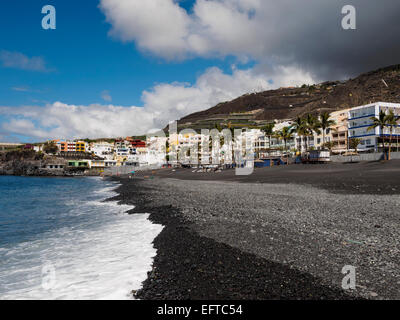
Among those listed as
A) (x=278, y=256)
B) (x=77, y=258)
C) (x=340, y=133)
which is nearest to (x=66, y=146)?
(x=340, y=133)

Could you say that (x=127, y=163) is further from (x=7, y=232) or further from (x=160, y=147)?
(x=7, y=232)

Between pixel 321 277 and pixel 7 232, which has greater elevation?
pixel 321 277

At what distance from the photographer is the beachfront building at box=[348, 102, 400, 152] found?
2584 inches

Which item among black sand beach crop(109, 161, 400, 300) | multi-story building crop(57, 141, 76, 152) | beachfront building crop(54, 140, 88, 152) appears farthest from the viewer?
beachfront building crop(54, 140, 88, 152)

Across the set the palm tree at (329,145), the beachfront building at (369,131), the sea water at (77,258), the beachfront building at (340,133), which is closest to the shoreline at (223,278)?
the sea water at (77,258)

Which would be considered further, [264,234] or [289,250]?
[264,234]

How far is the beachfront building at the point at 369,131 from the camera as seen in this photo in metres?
65.6

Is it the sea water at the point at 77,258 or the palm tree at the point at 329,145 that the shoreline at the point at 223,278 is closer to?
the sea water at the point at 77,258

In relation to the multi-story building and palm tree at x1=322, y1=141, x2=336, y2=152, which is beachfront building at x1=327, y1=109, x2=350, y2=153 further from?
the multi-story building

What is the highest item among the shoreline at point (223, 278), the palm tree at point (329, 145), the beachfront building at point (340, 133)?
the beachfront building at point (340, 133)

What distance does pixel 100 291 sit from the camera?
576 cm

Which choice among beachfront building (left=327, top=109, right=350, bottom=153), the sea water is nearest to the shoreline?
the sea water
